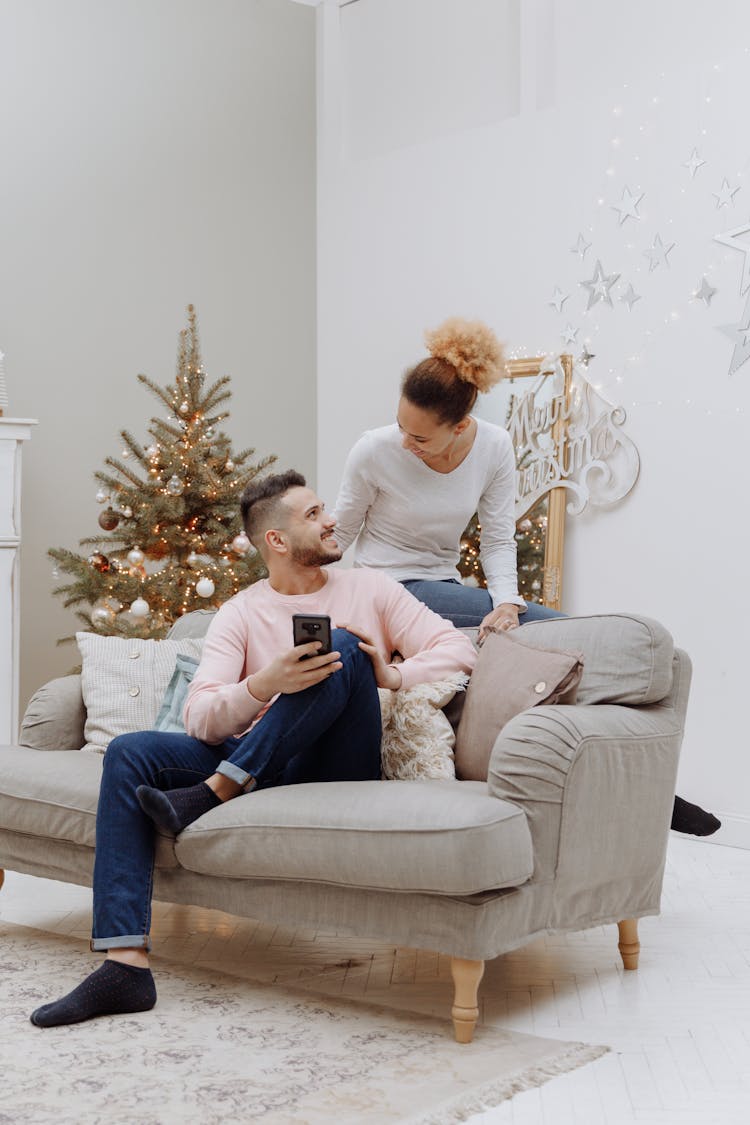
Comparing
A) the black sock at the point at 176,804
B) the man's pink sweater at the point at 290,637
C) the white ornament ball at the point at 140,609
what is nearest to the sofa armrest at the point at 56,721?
the man's pink sweater at the point at 290,637

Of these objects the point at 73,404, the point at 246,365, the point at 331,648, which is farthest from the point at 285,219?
the point at 331,648

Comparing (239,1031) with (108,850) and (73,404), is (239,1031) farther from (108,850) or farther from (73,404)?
(73,404)

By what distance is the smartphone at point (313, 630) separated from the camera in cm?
284

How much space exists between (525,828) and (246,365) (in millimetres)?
4267

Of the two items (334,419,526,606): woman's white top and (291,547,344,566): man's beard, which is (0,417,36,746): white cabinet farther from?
(291,547,344,566): man's beard

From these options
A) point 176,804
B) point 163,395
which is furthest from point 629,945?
point 163,395

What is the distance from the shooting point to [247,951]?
3.29 meters

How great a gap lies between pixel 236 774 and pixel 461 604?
3.37 feet

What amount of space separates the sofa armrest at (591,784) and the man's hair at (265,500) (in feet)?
2.71

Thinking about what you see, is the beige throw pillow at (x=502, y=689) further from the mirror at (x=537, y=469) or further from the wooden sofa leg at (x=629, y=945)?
the mirror at (x=537, y=469)

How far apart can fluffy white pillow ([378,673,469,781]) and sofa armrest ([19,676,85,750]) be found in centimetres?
96

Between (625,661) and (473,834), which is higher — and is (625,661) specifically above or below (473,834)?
above

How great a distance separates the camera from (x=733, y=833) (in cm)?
471

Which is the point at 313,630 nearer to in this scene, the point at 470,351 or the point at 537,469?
the point at 470,351
